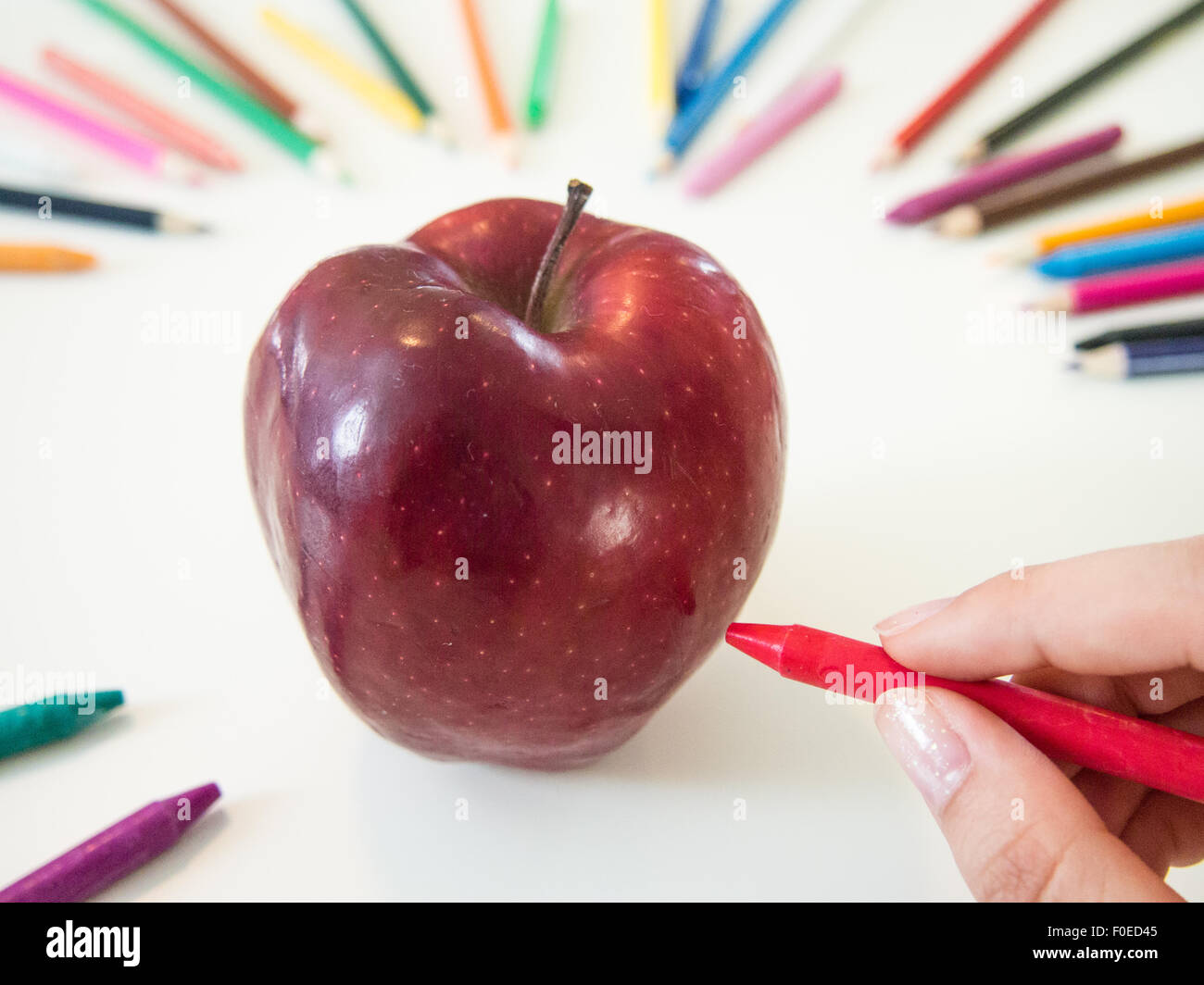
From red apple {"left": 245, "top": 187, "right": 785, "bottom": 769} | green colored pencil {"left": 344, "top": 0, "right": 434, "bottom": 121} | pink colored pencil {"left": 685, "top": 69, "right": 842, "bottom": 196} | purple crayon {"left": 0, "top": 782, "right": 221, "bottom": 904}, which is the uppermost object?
green colored pencil {"left": 344, "top": 0, "right": 434, "bottom": 121}

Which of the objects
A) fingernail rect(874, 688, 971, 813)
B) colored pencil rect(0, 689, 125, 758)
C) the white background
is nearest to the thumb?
fingernail rect(874, 688, 971, 813)

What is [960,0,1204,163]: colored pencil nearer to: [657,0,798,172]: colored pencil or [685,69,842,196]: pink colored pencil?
[685,69,842,196]: pink colored pencil

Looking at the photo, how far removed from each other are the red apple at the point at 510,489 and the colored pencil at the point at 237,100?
763 mm

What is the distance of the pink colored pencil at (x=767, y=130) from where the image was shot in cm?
137

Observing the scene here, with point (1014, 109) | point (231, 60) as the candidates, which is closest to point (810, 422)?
point (1014, 109)

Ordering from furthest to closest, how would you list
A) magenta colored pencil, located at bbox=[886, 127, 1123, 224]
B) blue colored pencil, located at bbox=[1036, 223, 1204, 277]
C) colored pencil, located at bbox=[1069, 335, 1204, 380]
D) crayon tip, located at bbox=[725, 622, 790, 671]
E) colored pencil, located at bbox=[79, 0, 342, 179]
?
colored pencil, located at bbox=[79, 0, 342, 179] < magenta colored pencil, located at bbox=[886, 127, 1123, 224] < blue colored pencil, located at bbox=[1036, 223, 1204, 277] < colored pencil, located at bbox=[1069, 335, 1204, 380] < crayon tip, located at bbox=[725, 622, 790, 671]

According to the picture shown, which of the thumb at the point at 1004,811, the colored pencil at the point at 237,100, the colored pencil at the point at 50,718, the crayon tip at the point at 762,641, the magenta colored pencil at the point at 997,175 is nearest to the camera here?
the thumb at the point at 1004,811

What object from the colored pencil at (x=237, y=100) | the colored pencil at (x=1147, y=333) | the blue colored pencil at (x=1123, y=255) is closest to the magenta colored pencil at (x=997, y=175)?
the blue colored pencil at (x=1123, y=255)

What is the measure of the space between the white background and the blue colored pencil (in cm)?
4

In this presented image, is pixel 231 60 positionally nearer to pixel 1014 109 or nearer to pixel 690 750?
pixel 1014 109

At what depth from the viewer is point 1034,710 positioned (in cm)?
61

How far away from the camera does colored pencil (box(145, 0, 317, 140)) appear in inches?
57.0

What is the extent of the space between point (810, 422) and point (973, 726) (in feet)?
1.73

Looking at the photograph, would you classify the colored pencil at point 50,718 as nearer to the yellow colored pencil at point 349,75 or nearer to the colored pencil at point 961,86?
the yellow colored pencil at point 349,75
